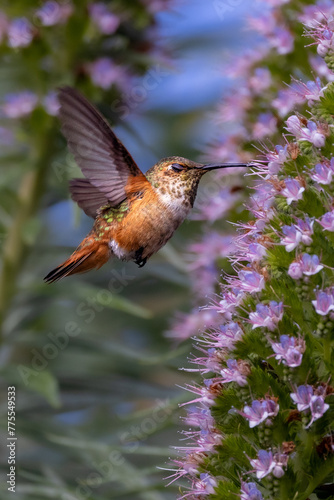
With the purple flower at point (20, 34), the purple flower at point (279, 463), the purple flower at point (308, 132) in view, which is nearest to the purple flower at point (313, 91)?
the purple flower at point (308, 132)

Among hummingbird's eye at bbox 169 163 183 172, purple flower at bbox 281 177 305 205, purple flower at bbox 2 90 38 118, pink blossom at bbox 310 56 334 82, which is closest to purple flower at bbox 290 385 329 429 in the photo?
purple flower at bbox 281 177 305 205

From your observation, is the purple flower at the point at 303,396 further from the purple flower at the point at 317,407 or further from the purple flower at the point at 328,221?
the purple flower at the point at 328,221

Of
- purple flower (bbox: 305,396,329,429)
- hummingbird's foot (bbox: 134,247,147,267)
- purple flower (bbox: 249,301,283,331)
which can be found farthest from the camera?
hummingbird's foot (bbox: 134,247,147,267)

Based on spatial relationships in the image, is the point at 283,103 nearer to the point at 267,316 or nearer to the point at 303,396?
the point at 267,316

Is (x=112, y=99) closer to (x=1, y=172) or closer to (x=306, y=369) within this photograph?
(x=1, y=172)

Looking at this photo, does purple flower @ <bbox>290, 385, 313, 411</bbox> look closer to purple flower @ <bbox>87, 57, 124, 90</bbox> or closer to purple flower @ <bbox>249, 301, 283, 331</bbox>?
purple flower @ <bbox>249, 301, 283, 331</bbox>

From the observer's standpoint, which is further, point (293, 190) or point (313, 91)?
point (313, 91)

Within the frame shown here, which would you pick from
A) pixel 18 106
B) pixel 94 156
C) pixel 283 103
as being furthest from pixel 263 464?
pixel 18 106

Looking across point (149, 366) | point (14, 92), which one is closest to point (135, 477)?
point (149, 366)
